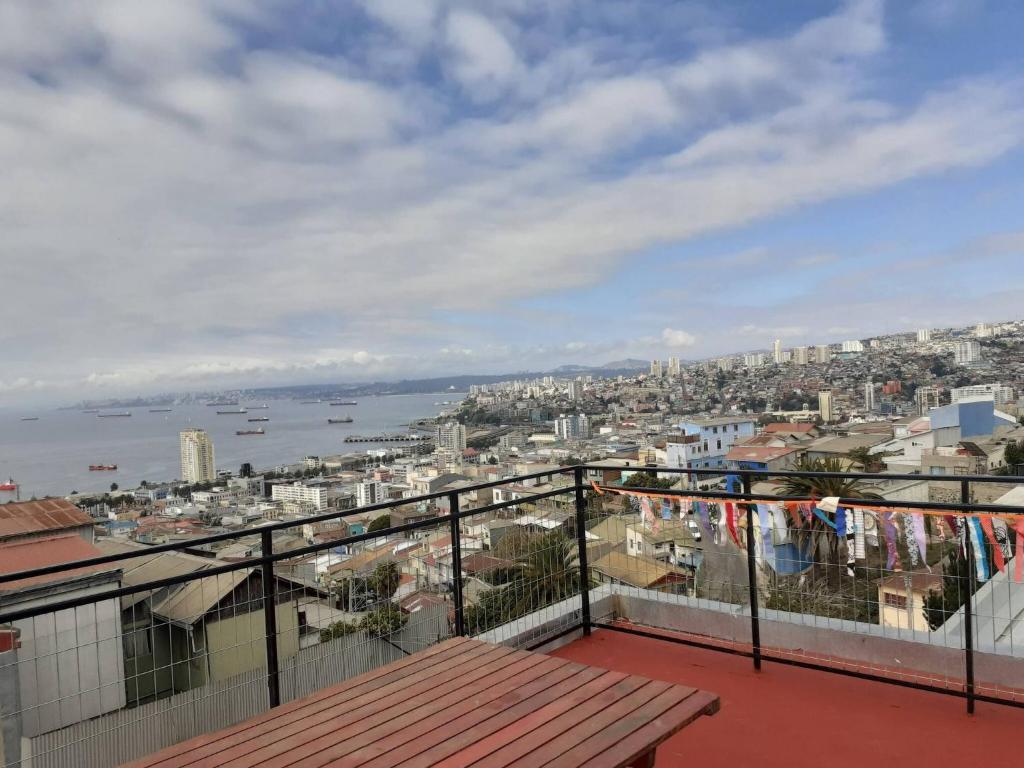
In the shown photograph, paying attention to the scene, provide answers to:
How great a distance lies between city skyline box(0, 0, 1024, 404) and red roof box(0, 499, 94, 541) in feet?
30.1

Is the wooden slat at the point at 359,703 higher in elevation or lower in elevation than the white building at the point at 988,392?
higher

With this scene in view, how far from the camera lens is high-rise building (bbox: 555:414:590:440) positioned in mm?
62000

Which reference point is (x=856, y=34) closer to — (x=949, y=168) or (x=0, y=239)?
(x=949, y=168)

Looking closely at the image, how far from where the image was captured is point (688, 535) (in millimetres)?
3982

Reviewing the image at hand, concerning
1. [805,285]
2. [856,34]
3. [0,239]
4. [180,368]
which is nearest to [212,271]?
[0,239]

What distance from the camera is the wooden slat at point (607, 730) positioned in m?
1.52

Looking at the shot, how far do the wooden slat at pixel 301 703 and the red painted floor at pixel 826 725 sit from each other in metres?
0.94

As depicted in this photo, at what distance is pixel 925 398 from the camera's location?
51.2 m

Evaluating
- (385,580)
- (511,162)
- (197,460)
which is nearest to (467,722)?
(385,580)

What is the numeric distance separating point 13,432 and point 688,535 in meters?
167

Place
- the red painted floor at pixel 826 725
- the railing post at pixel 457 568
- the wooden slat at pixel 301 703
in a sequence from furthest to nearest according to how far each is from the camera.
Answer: the railing post at pixel 457 568, the red painted floor at pixel 826 725, the wooden slat at pixel 301 703

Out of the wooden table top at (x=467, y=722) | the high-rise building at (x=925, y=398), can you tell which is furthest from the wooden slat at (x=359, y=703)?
the high-rise building at (x=925, y=398)

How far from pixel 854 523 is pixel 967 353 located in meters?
62.1

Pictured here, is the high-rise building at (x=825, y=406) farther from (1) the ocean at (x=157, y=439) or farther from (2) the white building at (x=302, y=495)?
(1) the ocean at (x=157, y=439)
